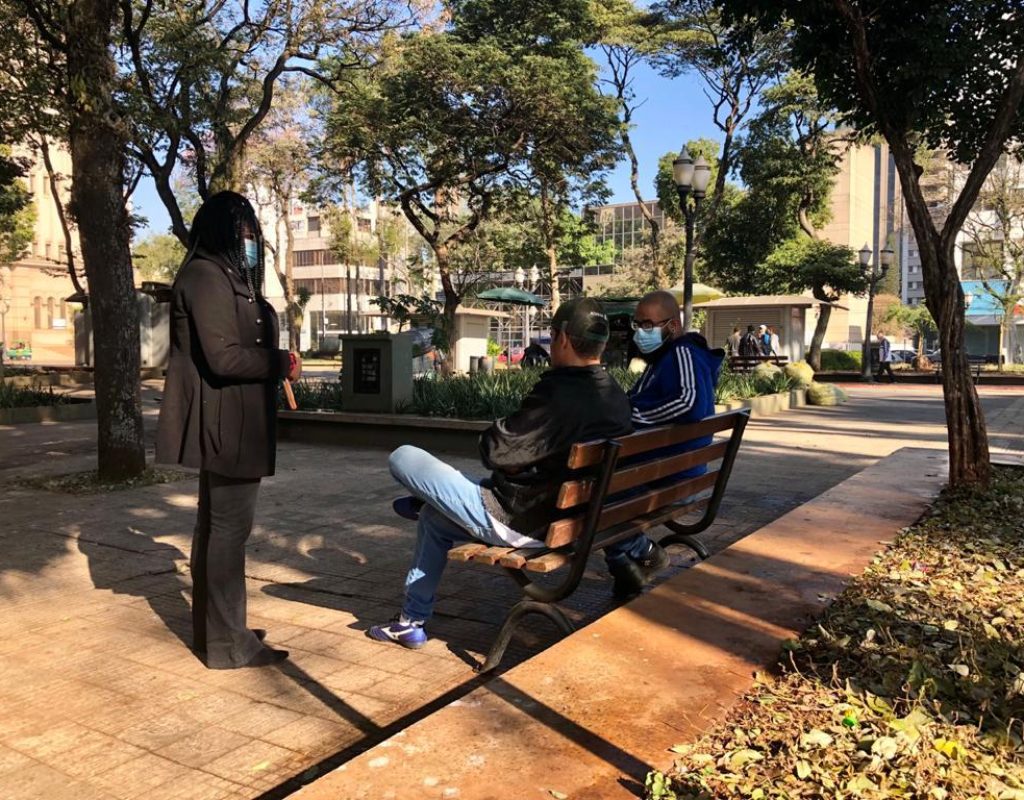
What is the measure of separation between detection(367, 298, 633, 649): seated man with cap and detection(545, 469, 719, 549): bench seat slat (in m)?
0.15

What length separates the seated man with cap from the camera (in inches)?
128

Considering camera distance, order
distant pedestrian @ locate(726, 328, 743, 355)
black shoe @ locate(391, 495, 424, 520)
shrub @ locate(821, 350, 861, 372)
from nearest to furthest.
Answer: black shoe @ locate(391, 495, 424, 520)
distant pedestrian @ locate(726, 328, 743, 355)
shrub @ locate(821, 350, 861, 372)

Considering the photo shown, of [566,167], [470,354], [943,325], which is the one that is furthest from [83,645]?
[470,354]

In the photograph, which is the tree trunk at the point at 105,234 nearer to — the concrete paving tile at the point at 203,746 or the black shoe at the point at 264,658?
the black shoe at the point at 264,658

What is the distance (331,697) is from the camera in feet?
10.4

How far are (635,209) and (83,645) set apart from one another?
7671cm

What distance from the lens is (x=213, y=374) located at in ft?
10.4

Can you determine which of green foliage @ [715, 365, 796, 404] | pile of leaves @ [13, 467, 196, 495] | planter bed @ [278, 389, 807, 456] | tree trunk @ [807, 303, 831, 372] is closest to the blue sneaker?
pile of leaves @ [13, 467, 196, 495]

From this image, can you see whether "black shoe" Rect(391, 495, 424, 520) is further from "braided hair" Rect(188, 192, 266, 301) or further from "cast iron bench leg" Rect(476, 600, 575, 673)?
"braided hair" Rect(188, 192, 266, 301)

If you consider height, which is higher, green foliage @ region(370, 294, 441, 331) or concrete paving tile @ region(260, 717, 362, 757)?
green foliage @ region(370, 294, 441, 331)

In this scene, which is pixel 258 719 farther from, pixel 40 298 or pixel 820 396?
pixel 40 298

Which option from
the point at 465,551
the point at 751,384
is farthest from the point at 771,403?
the point at 465,551

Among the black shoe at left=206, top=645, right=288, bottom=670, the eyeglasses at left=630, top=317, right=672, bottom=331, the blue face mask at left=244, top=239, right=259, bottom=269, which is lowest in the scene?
the black shoe at left=206, top=645, right=288, bottom=670

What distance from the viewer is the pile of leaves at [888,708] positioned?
6.71ft
